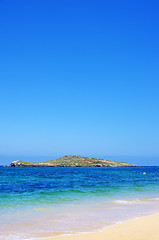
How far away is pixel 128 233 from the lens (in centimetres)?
1042

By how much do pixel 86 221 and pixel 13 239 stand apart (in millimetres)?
4461

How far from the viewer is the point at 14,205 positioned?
17.8 meters

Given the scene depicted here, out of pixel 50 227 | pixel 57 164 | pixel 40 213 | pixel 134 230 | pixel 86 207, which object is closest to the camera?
pixel 134 230

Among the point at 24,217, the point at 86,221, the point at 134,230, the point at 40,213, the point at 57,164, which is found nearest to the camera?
the point at 134,230

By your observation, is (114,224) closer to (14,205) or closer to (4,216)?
(4,216)

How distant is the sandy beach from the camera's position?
9773 millimetres

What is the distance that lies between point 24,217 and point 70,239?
518 centimetres

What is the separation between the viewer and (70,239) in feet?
31.4

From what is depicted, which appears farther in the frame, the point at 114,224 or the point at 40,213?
the point at 40,213

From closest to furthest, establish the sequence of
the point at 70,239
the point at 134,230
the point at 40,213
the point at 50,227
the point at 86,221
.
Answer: the point at 70,239, the point at 134,230, the point at 50,227, the point at 86,221, the point at 40,213

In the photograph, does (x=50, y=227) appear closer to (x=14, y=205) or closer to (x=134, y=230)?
(x=134, y=230)

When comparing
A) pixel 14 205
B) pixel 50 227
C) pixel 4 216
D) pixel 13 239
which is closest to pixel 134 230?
pixel 50 227

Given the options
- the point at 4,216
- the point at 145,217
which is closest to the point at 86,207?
the point at 145,217

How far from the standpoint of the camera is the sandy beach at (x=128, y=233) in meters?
9.77
